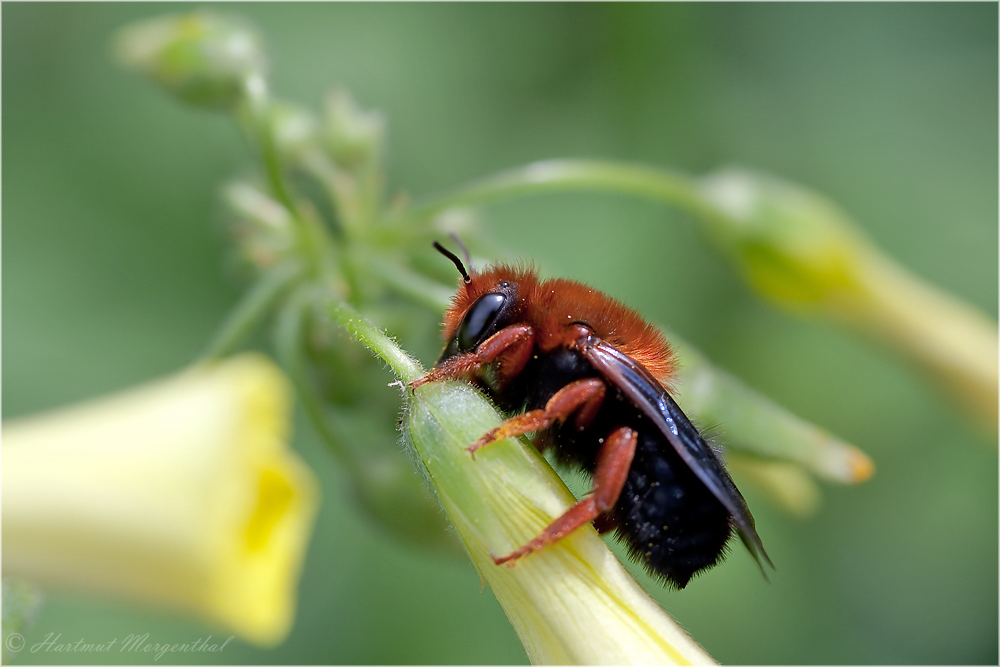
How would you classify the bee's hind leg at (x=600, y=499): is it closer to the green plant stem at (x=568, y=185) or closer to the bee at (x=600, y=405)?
the bee at (x=600, y=405)

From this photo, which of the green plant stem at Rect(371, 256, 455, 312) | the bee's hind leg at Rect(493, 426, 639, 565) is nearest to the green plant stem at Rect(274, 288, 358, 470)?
the green plant stem at Rect(371, 256, 455, 312)

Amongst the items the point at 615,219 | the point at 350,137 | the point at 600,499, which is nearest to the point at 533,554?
the point at 600,499

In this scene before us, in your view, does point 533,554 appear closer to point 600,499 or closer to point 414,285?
point 600,499

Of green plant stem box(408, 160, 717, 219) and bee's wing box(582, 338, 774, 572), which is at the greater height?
green plant stem box(408, 160, 717, 219)

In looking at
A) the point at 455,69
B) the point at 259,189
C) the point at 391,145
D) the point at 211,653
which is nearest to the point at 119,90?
the point at 391,145

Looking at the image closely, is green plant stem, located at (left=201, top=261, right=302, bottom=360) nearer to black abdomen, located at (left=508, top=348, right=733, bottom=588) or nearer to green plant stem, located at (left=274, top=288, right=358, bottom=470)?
green plant stem, located at (left=274, top=288, right=358, bottom=470)

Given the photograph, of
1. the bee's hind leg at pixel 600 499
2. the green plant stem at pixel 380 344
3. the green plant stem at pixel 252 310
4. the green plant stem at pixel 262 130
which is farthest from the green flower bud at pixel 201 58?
the bee's hind leg at pixel 600 499
